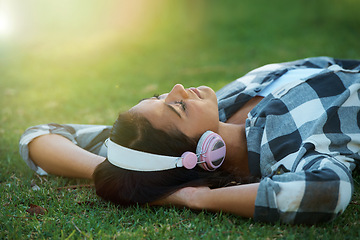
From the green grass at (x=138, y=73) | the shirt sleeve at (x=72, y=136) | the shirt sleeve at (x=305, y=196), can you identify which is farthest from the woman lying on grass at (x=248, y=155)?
the shirt sleeve at (x=72, y=136)

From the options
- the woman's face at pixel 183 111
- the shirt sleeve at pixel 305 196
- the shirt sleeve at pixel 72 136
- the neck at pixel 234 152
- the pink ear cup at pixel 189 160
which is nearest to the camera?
the shirt sleeve at pixel 305 196

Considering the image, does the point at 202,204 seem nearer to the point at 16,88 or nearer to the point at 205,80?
the point at 205,80

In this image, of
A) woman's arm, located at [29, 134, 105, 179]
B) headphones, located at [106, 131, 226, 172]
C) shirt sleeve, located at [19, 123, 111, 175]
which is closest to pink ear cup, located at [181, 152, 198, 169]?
headphones, located at [106, 131, 226, 172]

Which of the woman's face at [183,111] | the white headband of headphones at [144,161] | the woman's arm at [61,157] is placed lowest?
the woman's arm at [61,157]

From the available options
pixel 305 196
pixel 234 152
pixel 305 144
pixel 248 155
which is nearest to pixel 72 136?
pixel 234 152

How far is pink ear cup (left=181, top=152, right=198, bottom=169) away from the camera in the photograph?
256 centimetres

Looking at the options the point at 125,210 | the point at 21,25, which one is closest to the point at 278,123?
the point at 125,210

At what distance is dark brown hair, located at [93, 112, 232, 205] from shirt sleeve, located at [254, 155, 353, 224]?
44cm

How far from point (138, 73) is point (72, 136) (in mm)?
4338

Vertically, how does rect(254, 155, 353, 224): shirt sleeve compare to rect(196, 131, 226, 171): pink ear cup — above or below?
below

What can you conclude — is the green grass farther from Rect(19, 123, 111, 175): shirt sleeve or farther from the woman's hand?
Rect(19, 123, 111, 175): shirt sleeve

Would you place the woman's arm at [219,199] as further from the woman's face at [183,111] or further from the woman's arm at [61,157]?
the woman's arm at [61,157]

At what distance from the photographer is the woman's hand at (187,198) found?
2.53 metres

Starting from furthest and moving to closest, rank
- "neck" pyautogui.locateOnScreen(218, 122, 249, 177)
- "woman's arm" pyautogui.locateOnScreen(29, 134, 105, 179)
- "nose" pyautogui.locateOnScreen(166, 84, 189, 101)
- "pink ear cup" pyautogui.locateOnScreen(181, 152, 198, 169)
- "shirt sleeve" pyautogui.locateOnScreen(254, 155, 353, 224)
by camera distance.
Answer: "woman's arm" pyautogui.locateOnScreen(29, 134, 105, 179)
"neck" pyautogui.locateOnScreen(218, 122, 249, 177)
"nose" pyautogui.locateOnScreen(166, 84, 189, 101)
"pink ear cup" pyautogui.locateOnScreen(181, 152, 198, 169)
"shirt sleeve" pyautogui.locateOnScreen(254, 155, 353, 224)
